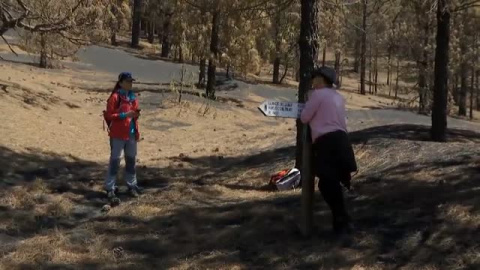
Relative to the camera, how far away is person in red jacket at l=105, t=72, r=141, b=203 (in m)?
8.15

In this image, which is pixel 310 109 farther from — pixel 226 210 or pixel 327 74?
pixel 226 210

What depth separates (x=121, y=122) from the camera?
26.9ft

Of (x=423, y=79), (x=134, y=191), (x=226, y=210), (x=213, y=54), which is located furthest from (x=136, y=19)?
(x=226, y=210)

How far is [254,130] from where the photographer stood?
19.0m

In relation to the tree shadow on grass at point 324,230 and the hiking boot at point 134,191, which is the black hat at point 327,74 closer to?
the tree shadow on grass at point 324,230

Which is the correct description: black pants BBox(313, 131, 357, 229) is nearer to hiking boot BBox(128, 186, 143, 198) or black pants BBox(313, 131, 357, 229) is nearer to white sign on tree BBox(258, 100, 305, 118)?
white sign on tree BBox(258, 100, 305, 118)

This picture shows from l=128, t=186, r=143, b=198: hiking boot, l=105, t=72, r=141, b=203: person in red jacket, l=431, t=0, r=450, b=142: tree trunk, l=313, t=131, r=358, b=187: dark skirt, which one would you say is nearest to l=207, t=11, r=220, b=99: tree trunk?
l=431, t=0, r=450, b=142: tree trunk

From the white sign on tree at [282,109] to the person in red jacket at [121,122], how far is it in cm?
237

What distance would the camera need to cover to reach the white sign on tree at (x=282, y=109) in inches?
250

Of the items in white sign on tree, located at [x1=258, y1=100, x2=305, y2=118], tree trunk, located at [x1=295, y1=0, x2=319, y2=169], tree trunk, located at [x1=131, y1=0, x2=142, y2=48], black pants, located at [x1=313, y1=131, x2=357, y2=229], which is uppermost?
tree trunk, located at [x1=131, y1=0, x2=142, y2=48]

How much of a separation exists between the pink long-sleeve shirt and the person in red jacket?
2.88m

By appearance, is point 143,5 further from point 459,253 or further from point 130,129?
point 459,253

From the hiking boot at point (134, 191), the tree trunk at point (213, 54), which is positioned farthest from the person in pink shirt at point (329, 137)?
the tree trunk at point (213, 54)

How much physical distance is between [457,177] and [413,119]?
16.1m
